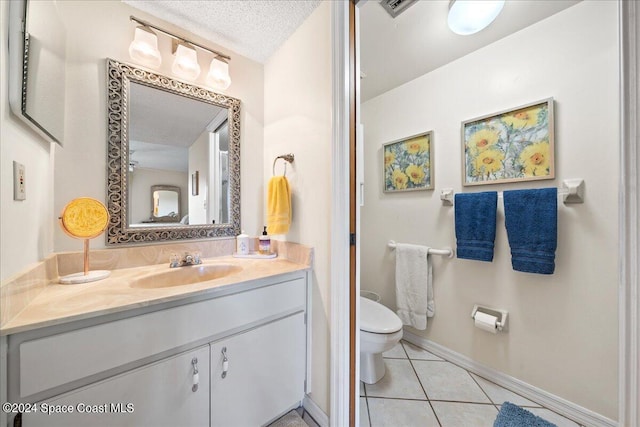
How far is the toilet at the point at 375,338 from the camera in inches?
53.5

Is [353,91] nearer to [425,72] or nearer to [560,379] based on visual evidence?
[425,72]

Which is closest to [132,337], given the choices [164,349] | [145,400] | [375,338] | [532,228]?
[164,349]

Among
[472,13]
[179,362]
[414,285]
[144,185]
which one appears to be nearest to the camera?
[179,362]

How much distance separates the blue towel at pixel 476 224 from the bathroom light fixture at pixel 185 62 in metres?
1.97

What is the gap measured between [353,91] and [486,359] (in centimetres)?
198

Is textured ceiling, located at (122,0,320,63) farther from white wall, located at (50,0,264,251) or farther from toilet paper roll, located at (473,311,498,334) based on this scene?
toilet paper roll, located at (473,311,498,334)

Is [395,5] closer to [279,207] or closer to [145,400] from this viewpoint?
[279,207]

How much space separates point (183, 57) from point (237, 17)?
391mm

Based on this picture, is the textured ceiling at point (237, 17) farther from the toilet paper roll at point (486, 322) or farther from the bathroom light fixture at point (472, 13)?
the toilet paper roll at point (486, 322)

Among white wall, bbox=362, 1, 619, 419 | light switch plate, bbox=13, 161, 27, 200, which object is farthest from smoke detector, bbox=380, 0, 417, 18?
light switch plate, bbox=13, 161, 27, 200

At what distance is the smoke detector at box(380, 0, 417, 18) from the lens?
1.14 meters

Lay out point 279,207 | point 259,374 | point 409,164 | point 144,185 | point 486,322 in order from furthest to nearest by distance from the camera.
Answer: point 409,164
point 486,322
point 279,207
point 144,185
point 259,374

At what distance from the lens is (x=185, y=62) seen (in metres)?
1.28

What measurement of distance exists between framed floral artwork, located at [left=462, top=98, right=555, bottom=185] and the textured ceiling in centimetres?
136
